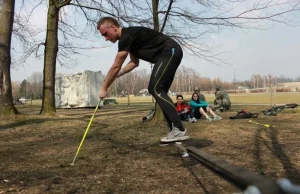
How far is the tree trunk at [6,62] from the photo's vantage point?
11828 millimetres

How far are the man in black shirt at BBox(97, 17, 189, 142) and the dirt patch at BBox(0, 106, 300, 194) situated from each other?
778 mm

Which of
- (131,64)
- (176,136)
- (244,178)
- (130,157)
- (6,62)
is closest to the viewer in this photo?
(244,178)

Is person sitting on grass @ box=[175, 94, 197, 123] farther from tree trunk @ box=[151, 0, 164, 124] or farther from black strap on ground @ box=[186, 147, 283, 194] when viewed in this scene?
black strap on ground @ box=[186, 147, 283, 194]

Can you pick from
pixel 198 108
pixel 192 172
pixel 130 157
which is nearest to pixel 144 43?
pixel 192 172

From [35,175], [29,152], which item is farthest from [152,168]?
[29,152]

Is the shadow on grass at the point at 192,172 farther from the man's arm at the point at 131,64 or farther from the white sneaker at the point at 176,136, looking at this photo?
the man's arm at the point at 131,64

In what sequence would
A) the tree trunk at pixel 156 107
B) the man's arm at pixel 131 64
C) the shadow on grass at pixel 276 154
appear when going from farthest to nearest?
the tree trunk at pixel 156 107 → the man's arm at pixel 131 64 → the shadow on grass at pixel 276 154

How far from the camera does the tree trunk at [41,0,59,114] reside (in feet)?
44.7

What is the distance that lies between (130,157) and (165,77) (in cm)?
216

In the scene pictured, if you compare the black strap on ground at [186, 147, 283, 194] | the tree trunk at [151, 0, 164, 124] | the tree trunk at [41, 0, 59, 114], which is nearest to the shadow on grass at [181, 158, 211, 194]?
the black strap on ground at [186, 147, 283, 194]

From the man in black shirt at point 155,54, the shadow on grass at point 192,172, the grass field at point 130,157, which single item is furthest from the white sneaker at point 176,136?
the grass field at point 130,157

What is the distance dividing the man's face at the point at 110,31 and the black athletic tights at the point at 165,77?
2.36ft

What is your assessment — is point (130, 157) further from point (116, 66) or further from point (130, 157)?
point (116, 66)

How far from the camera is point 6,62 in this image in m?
12.1
